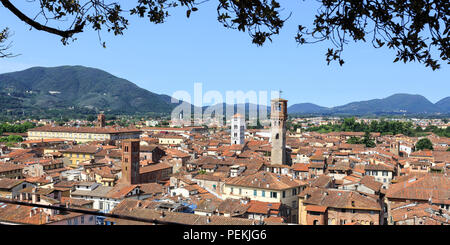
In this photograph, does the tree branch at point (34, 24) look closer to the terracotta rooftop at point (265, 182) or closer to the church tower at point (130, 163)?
the terracotta rooftop at point (265, 182)

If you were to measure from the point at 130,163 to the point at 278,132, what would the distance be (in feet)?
54.1

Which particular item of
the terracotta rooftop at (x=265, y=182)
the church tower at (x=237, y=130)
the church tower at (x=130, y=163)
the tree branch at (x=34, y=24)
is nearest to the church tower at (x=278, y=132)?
the terracotta rooftop at (x=265, y=182)

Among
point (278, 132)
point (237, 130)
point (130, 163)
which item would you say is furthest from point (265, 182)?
point (237, 130)

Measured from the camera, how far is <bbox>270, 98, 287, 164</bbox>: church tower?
3997 centimetres

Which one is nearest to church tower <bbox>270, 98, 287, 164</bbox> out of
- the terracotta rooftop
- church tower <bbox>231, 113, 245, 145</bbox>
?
the terracotta rooftop

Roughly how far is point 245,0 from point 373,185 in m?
24.0

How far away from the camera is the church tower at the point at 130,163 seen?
1214 inches

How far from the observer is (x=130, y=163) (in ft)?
101

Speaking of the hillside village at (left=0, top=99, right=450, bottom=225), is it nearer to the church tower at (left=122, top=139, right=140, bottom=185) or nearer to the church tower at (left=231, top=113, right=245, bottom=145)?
the church tower at (left=122, top=139, right=140, bottom=185)

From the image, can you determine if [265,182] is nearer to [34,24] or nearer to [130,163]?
[130,163]

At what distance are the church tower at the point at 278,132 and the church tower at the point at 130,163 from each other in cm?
1508

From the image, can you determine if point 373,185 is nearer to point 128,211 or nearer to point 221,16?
point 128,211
